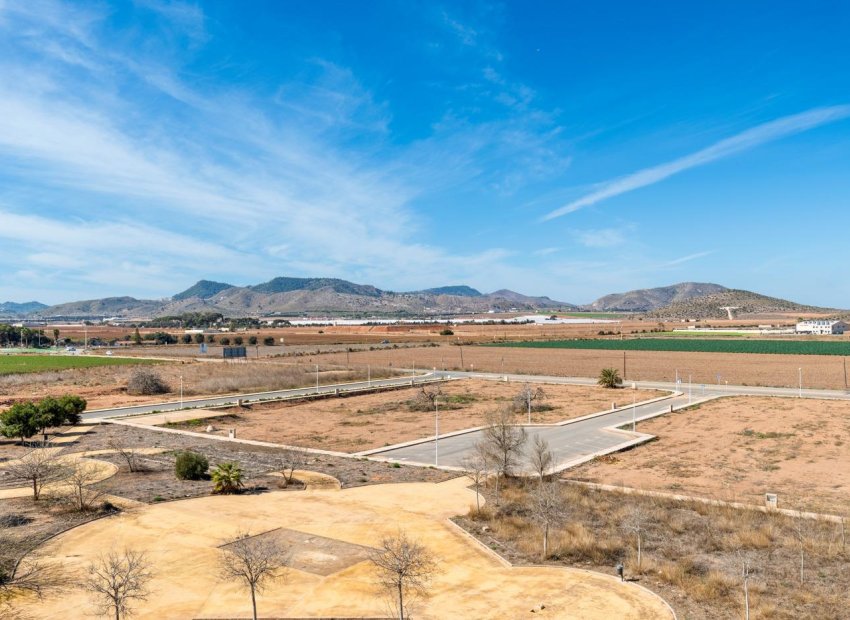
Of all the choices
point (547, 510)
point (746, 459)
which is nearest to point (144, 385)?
point (547, 510)

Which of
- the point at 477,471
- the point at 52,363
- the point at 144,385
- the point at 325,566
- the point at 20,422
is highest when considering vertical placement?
the point at 52,363

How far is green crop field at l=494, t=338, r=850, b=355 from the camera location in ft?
393

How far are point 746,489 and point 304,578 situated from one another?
2196 cm

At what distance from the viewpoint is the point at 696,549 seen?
Answer: 830 inches

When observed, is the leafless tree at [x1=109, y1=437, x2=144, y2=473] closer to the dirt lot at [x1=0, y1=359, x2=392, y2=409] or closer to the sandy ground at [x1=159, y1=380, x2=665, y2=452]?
the sandy ground at [x1=159, y1=380, x2=665, y2=452]

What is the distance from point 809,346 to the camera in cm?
12812

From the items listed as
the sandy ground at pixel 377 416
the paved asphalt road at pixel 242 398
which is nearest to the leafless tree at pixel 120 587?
the sandy ground at pixel 377 416

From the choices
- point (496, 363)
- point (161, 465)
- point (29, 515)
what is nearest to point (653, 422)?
point (161, 465)

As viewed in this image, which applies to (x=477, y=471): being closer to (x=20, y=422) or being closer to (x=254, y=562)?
(x=254, y=562)

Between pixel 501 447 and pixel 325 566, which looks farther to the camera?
pixel 501 447

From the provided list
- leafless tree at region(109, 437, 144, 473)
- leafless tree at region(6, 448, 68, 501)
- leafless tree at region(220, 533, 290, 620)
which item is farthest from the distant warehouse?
leafless tree at region(6, 448, 68, 501)

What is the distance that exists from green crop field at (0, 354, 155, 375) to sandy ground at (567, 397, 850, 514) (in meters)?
78.9

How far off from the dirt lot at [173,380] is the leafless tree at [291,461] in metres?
30.0

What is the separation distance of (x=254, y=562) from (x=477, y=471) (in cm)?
1219
